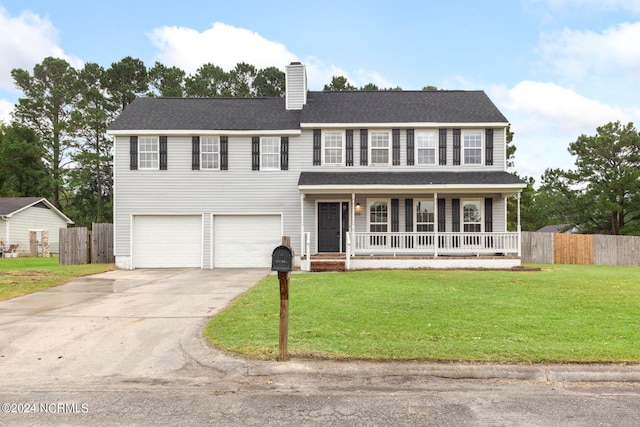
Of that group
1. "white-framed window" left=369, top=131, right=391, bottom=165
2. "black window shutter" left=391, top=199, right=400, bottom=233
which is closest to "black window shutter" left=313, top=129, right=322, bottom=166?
"white-framed window" left=369, top=131, right=391, bottom=165

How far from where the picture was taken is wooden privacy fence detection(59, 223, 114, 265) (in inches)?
719

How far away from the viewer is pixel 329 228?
16906mm

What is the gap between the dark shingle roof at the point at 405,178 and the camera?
15.5 metres

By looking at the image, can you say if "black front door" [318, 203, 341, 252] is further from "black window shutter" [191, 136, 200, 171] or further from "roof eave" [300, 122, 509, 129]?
"black window shutter" [191, 136, 200, 171]

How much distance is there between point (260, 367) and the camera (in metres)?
4.71

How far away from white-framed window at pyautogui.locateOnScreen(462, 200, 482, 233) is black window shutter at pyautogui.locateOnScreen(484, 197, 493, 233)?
0.22 metres

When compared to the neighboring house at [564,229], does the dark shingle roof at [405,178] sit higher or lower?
higher

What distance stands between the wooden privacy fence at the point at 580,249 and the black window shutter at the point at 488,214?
4508mm

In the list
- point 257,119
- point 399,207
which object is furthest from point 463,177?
point 257,119

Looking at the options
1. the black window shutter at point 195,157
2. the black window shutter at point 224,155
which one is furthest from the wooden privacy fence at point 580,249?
the black window shutter at point 195,157

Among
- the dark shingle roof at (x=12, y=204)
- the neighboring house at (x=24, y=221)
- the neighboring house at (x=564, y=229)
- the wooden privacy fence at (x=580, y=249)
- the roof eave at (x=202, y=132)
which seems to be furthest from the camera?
the neighboring house at (x=564, y=229)

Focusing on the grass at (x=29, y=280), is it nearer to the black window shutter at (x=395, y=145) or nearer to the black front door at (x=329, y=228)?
the black front door at (x=329, y=228)

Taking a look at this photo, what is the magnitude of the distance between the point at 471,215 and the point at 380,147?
461 cm

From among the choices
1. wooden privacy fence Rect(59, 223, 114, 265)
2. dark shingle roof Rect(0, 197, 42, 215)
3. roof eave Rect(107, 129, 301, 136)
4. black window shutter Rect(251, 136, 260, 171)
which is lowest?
wooden privacy fence Rect(59, 223, 114, 265)
